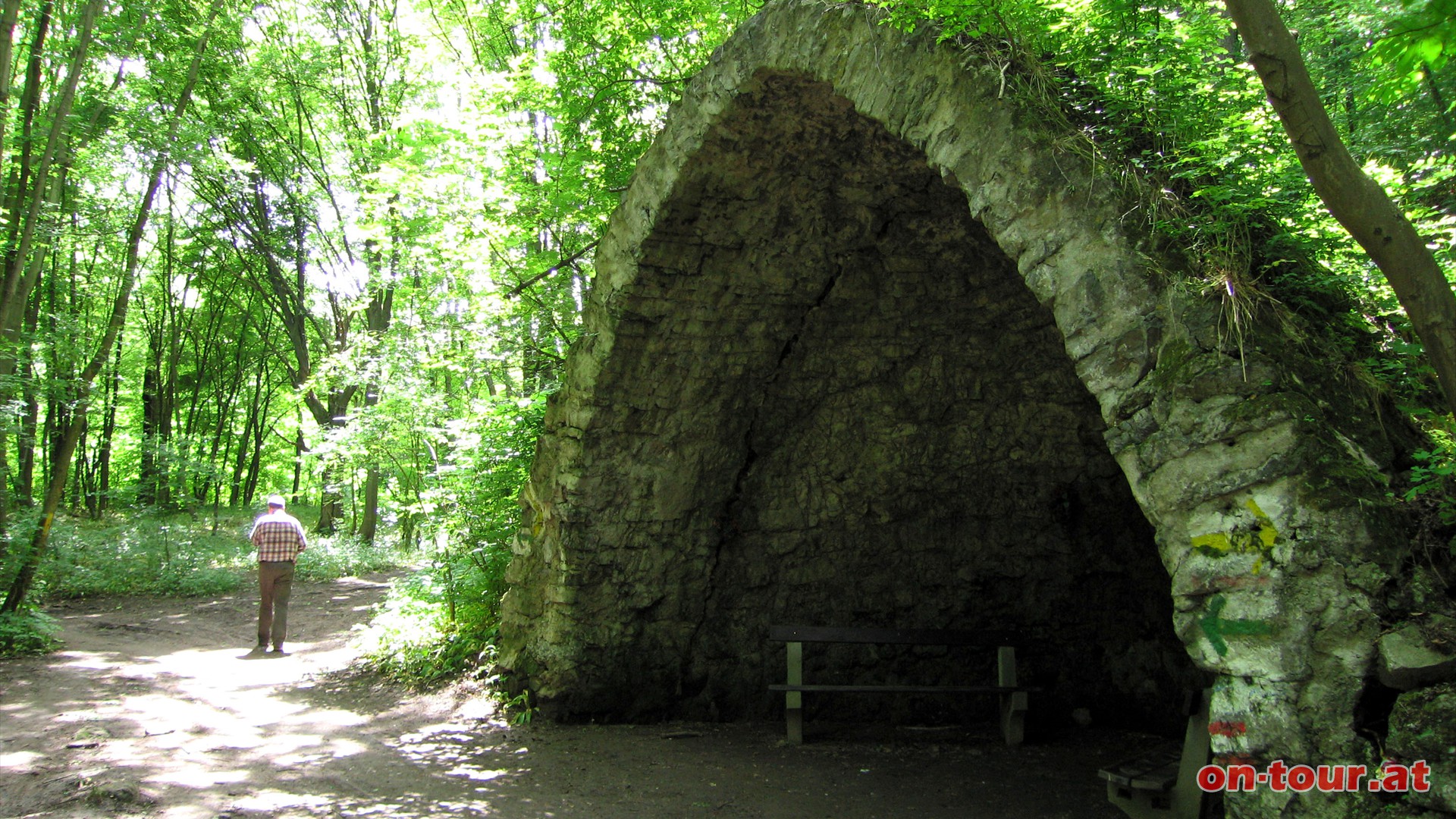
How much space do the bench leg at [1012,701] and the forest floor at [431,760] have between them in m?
0.12

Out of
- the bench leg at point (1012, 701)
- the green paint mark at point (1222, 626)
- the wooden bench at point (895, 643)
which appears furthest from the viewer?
the bench leg at point (1012, 701)

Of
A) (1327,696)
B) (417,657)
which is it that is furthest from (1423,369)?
(417,657)

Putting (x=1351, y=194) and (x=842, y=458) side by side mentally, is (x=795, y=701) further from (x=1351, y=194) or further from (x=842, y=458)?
(x=1351, y=194)

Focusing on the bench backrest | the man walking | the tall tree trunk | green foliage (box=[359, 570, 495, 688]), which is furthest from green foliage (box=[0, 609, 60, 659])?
the bench backrest

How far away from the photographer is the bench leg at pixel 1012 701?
19.7 feet

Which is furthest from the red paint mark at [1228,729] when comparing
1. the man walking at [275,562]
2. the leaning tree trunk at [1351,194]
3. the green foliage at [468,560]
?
the man walking at [275,562]

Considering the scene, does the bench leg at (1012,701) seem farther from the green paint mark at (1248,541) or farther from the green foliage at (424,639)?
the green foliage at (424,639)

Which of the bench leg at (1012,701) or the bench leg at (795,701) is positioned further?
the bench leg at (1012,701)

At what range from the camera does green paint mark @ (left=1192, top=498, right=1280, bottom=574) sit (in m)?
2.70

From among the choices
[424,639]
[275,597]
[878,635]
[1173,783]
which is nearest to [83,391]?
[275,597]

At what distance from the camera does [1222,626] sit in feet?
9.11

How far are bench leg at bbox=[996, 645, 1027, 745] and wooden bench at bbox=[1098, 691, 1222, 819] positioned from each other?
172 cm

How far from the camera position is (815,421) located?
6.40 m

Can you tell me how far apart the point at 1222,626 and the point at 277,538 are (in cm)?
792
